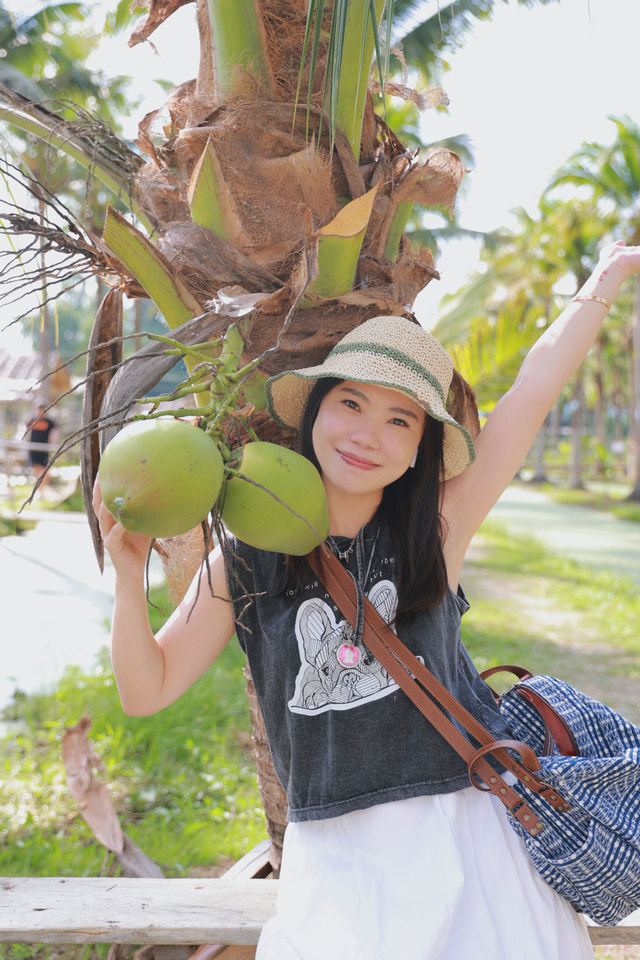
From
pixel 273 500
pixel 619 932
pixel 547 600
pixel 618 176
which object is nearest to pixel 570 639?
pixel 547 600

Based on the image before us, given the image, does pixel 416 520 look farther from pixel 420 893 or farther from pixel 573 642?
pixel 573 642

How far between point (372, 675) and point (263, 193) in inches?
41.2

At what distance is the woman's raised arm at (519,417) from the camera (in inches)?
69.3

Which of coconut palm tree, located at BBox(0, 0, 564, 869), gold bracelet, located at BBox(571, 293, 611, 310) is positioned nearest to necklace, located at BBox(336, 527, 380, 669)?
coconut palm tree, located at BBox(0, 0, 564, 869)

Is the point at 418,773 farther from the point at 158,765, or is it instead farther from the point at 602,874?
the point at 158,765

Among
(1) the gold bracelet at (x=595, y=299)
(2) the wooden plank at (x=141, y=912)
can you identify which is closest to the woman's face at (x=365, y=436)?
(1) the gold bracelet at (x=595, y=299)

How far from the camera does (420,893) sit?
143cm

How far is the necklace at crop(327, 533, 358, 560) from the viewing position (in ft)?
5.34

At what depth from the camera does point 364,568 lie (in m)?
1.64

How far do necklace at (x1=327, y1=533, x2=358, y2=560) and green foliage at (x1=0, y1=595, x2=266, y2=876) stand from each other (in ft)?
5.84

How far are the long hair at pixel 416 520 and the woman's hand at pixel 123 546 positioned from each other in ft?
0.99

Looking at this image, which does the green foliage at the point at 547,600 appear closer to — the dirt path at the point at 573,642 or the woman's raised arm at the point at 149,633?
the dirt path at the point at 573,642

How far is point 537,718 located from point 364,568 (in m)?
0.49

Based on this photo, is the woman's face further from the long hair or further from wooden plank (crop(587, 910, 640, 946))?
wooden plank (crop(587, 910, 640, 946))
